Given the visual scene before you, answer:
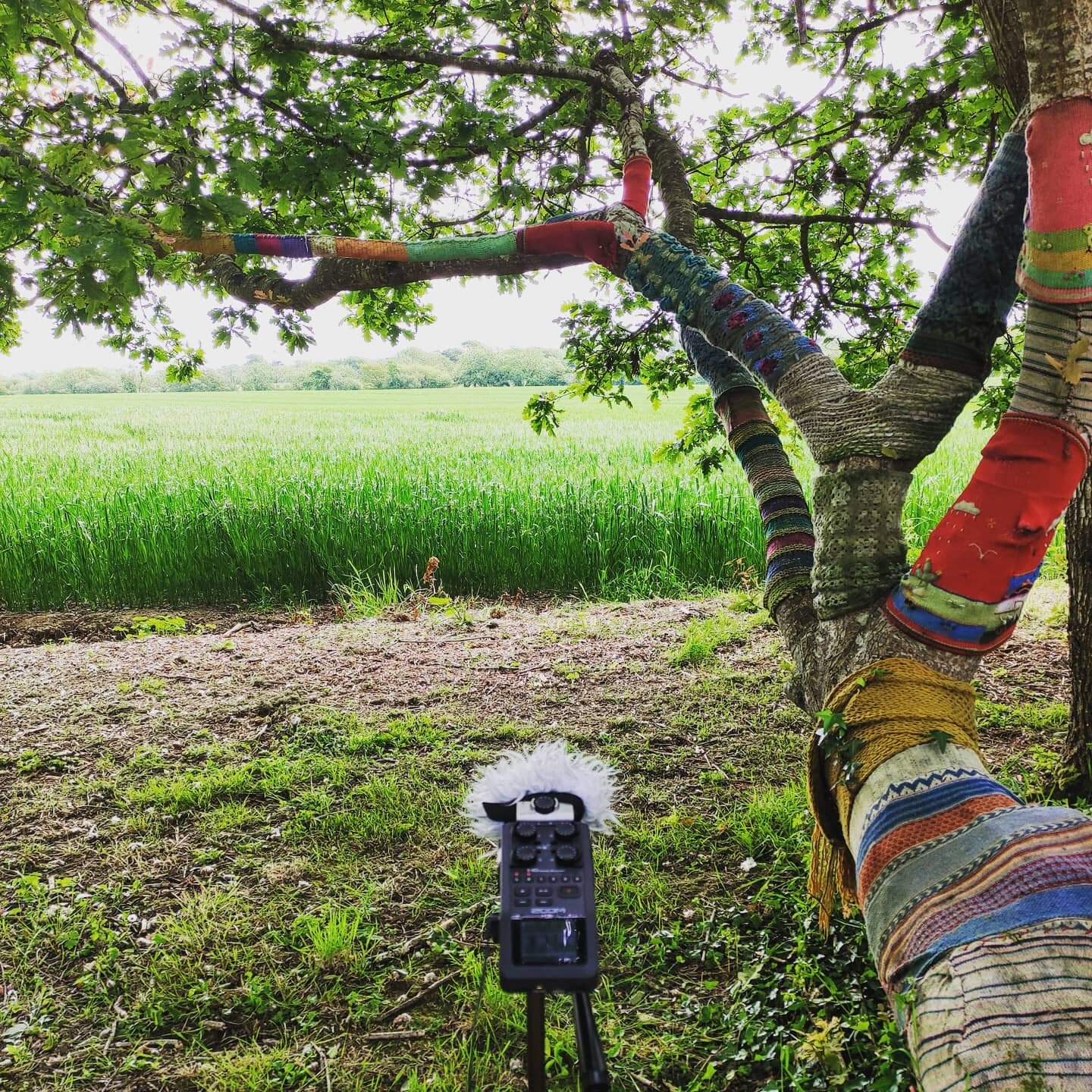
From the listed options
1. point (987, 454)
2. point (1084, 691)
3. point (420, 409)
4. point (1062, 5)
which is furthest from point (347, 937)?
point (420, 409)

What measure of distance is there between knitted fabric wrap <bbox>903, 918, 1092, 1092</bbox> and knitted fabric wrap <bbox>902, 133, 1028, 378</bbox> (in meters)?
1.13

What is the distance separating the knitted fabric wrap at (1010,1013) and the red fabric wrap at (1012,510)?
61 cm

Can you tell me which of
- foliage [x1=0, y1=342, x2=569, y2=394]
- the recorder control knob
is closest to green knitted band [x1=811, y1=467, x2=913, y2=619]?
the recorder control knob

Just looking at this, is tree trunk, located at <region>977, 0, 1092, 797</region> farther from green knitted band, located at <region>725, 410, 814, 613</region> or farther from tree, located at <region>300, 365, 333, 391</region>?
tree, located at <region>300, 365, 333, 391</region>

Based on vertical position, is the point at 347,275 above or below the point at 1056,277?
above

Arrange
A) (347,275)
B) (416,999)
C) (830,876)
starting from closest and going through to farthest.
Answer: (830,876) < (416,999) < (347,275)

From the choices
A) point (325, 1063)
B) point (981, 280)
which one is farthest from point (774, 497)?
point (325, 1063)

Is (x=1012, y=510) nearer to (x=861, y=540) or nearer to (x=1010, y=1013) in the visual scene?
(x=861, y=540)

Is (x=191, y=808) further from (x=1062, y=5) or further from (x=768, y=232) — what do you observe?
(x=768, y=232)

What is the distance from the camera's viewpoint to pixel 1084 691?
8.24 ft

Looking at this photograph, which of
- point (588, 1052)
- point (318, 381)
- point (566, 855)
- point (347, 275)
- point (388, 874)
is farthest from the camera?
point (318, 381)

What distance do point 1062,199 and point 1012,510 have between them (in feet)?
1.78

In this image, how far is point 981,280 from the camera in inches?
61.6

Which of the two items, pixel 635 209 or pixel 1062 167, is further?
pixel 635 209
